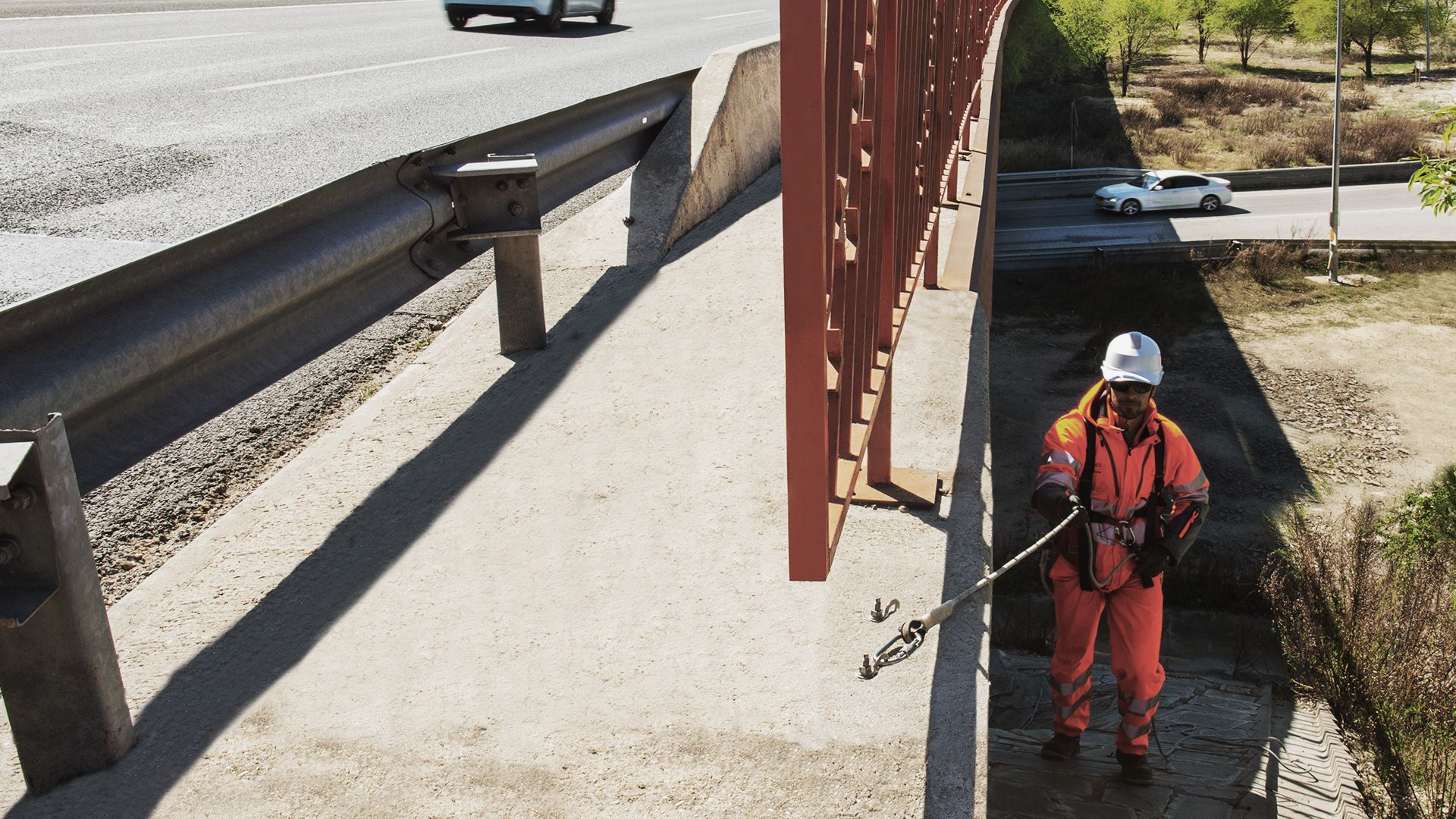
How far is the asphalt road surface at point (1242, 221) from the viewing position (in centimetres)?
3650

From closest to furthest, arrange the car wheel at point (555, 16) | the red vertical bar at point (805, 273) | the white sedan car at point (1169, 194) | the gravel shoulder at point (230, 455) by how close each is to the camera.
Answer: the red vertical bar at point (805, 273), the gravel shoulder at point (230, 455), the car wheel at point (555, 16), the white sedan car at point (1169, 194)

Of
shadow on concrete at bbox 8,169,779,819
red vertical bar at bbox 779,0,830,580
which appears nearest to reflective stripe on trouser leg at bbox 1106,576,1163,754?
shadow on concrete at bbox 8,169,779,819

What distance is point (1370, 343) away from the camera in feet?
87.8

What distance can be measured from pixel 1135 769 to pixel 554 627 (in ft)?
11.7

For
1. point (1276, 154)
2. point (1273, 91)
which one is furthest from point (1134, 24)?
point (1276, 154)

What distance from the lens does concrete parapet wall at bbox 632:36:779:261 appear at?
6.94 metres

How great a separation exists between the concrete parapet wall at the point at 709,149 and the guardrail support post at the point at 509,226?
5.01ft

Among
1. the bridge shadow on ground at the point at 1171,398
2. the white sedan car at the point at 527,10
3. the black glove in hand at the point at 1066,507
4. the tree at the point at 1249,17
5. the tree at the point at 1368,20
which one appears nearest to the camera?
the black glove in hand at the point at 1066,507

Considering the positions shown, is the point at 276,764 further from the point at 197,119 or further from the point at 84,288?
the point at 197,119

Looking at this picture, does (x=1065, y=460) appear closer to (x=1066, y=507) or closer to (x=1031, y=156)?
(x=1066, y=507)

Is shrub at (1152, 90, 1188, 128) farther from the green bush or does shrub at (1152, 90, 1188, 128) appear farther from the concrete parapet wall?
the concrete parapet wall

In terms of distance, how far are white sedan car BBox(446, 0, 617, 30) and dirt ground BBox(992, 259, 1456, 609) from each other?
9.47 metres

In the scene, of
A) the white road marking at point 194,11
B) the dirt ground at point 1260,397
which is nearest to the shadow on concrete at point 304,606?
the dirt ground at point 1260,397

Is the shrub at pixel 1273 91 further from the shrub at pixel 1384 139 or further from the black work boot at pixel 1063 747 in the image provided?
the black work boot at pixel 1063 747
